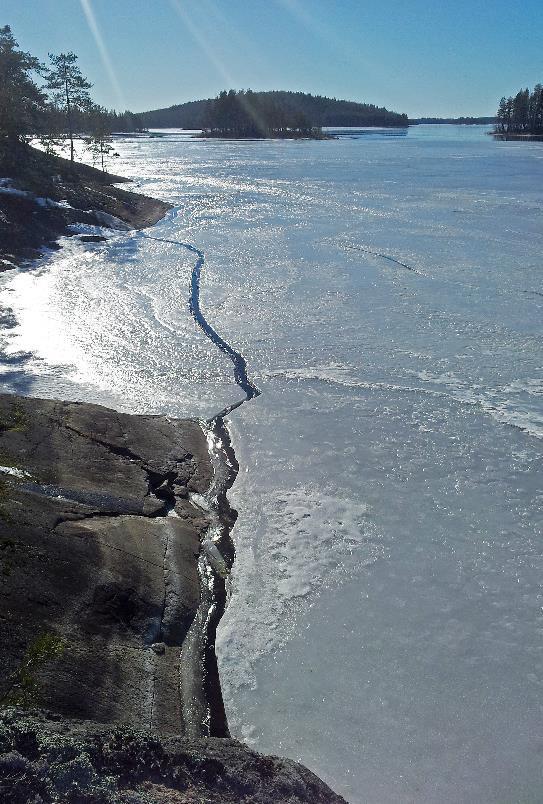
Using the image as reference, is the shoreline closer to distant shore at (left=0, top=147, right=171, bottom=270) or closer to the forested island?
distant shore at (left=0, top=147, right=171, bottom=270)

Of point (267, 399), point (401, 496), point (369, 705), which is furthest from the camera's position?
point (267, 399)

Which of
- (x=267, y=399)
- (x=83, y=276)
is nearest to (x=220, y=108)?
(x=83, y=276)

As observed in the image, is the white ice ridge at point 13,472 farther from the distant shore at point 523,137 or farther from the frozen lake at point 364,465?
the distant shore at point 523,137

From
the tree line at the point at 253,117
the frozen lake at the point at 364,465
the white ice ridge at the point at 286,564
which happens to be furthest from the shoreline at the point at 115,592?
the tree line at the point at 253,117

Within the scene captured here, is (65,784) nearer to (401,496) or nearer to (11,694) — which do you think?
(11,694)

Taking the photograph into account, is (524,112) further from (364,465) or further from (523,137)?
(364,465)

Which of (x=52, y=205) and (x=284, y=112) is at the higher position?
(x=284, y=112)

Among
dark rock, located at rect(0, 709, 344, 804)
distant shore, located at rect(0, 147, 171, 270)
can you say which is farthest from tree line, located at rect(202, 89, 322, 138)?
dark rock, located at rect(0, 709, 344, 804)

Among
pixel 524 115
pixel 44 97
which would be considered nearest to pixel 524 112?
pixel 524 115
